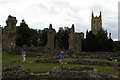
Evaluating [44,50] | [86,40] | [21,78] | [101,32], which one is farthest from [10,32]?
[101,32]

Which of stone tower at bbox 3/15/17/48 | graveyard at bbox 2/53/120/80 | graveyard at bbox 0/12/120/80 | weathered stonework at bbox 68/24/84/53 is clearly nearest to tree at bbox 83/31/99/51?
graveyard at bbox 0/12/120/80

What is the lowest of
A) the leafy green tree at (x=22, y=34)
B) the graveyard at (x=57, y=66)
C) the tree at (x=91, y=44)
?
the graveyard at (x=57, y=66)

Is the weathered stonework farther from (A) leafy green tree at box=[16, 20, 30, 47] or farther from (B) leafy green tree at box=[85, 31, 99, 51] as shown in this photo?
(B) leafy green tree at box=[85, 31, 99, 51]

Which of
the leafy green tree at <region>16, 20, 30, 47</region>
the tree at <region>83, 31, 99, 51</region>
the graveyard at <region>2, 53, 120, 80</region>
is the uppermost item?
the leafy green tree at <region>16, 20, 30, 47</region>

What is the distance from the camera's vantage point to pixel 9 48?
37.1 m

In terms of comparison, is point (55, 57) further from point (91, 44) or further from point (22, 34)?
point (91, 44)

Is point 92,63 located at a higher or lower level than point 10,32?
lower

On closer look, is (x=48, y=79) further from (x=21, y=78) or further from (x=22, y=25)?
(x=22, y=25)

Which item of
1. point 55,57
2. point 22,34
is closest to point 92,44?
point 22,34

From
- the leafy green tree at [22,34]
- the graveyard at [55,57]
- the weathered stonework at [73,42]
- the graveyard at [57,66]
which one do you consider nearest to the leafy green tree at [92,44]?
the graveyard at [55,57]

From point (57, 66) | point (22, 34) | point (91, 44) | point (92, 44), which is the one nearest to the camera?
point (57, 66)

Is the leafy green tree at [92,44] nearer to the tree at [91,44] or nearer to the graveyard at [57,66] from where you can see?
the tree at [91,44]

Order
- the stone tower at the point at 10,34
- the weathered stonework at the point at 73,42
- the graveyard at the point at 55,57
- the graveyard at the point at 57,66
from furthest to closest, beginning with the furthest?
the weathered stonework at the point at 73,42
the stone tower at the point at 10,34
the graveyard at the point at 57,66
the graveyard at the point at 55,57

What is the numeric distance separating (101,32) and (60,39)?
22.9 metres
